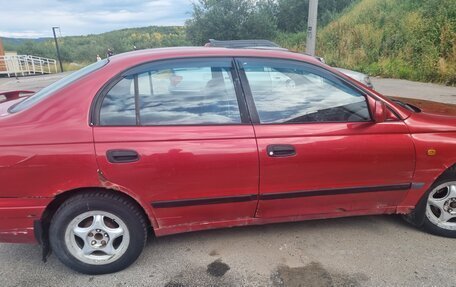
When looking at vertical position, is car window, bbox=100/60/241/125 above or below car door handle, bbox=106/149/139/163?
above

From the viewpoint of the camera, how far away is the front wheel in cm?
313

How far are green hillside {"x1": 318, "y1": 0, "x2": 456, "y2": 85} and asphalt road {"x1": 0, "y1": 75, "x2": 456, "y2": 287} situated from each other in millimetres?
10173

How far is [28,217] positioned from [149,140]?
0.99 meters

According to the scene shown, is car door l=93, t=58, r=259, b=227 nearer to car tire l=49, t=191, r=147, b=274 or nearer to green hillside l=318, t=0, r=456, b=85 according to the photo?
car tire l=49, t=191, r=147, b=274

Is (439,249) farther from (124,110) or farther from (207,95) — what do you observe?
(124,110)

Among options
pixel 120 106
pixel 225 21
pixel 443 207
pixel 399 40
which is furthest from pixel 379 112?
pixel 225 21

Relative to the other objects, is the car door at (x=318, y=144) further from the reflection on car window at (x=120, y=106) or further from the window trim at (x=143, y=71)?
the reflection on car window at (x=120, y=106)

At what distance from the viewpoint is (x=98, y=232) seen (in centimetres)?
267

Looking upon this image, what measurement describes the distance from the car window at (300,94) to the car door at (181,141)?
196 millimetres

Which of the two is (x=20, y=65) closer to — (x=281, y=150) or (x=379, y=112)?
(x=281, y=150)

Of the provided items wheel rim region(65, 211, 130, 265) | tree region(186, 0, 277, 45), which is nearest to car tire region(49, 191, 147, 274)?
wheel rim region(65, 211, 130, 265)

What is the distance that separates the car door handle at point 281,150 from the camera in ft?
8.75

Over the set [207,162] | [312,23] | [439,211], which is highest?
[312,23]

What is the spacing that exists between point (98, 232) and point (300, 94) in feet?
6.03
